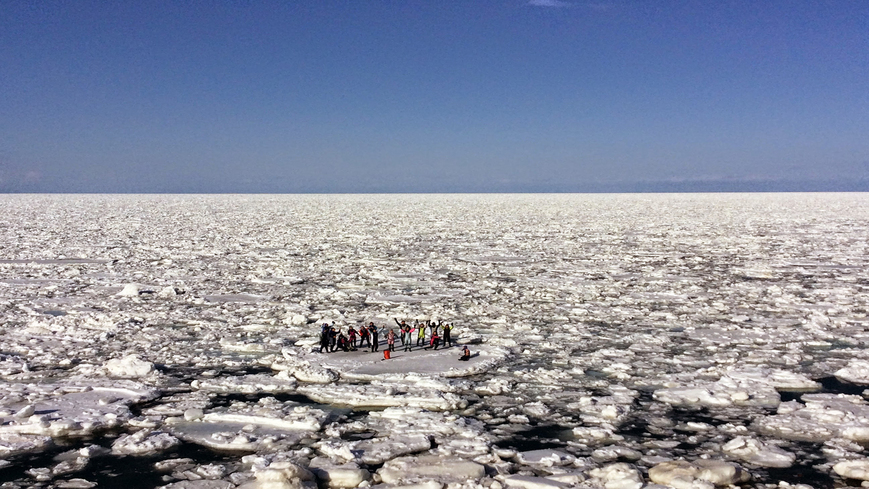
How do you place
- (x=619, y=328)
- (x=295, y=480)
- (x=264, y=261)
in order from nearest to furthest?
(x=295, y=480) < (x=619, y=328) < (x=264, y=261)

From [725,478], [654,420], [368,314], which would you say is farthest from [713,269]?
[725,478]

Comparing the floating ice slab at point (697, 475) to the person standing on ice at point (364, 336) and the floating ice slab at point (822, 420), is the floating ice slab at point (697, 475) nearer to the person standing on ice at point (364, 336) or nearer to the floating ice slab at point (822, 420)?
the floating ice slab at point (822, 420)

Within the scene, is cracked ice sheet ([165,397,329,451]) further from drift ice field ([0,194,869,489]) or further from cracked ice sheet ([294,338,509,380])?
cracked ice sheet ([294,338,509,380])

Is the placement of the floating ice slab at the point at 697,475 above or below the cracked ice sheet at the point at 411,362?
above

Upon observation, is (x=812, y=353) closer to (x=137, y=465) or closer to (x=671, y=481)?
(x=671, y=481)

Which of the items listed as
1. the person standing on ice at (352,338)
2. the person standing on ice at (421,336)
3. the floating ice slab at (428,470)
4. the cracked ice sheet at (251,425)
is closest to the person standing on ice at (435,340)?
the person standing on ice at (421,336)

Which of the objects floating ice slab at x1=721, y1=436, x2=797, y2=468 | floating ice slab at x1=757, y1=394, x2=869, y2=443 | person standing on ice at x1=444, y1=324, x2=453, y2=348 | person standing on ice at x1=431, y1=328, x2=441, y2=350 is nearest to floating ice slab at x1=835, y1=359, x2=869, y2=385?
floating ice slab at x1=757, y1=394, x2=869, y2=443

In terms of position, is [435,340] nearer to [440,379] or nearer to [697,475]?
[440,379]

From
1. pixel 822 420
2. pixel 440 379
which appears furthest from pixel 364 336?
pixel 822 420
